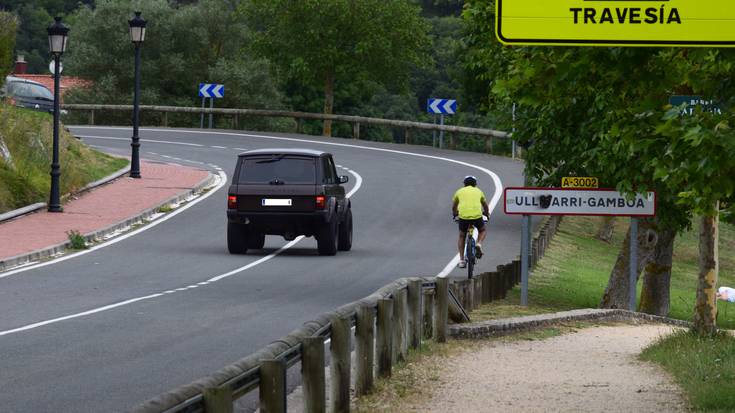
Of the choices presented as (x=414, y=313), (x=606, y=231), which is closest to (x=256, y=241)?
(x=414, y=313)

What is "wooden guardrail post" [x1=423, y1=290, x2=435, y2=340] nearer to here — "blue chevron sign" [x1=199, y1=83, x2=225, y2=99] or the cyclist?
the cyclist

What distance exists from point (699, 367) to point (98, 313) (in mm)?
7259

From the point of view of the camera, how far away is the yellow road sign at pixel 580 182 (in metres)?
22.5

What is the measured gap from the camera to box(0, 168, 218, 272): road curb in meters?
24.2

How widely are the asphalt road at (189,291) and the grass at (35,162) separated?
3167 mm

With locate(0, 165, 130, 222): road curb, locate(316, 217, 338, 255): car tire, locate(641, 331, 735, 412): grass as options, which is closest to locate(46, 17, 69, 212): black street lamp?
locate(0, 165, 130, 222): road curb

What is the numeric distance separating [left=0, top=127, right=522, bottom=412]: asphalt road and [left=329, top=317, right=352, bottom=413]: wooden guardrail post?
Answer: 1644 millimetres

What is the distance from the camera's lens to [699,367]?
1339cm

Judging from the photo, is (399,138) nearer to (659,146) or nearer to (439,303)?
(439,303)

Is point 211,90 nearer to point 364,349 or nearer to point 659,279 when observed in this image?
point 659,279

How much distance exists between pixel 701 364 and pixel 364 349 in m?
3.68

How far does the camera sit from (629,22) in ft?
26.0

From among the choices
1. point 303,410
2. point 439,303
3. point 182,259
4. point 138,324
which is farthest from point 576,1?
point 182,259

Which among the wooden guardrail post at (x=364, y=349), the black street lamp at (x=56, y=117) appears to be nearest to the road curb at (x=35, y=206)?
the black street lamp at (x=56, y=117)
